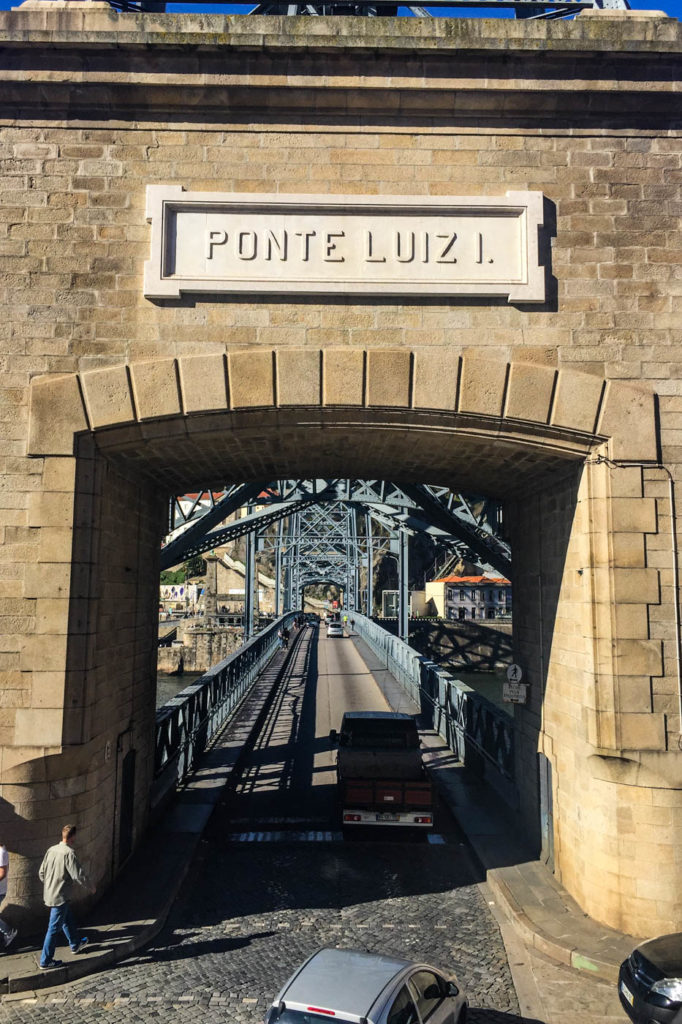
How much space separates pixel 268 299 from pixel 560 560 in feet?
15.8

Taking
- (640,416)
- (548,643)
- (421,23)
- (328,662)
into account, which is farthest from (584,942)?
(328,662)

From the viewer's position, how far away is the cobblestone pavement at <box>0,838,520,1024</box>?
6.61 meters

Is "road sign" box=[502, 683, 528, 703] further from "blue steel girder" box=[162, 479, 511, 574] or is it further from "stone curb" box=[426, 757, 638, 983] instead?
"blue steel girder" box=[162, 479, 511, 574]

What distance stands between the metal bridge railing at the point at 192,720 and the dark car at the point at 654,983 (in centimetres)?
726

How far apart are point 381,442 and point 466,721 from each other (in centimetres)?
753

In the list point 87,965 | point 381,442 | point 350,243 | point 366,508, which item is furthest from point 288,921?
point 366,508

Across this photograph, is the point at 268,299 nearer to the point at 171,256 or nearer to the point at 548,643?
the point at 171,256

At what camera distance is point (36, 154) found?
336 inches

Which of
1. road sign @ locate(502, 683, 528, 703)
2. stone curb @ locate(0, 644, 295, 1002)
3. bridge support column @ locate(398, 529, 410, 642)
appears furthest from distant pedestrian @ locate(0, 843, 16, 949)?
bridge support column @ locate(398, 529, 410, 642)

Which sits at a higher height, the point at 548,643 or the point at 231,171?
the point at 231,171

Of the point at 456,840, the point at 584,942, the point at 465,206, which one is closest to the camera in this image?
the point at 584,942

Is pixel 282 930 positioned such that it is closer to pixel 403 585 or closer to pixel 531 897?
pixel 531 897

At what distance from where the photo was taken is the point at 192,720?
46.9 feet

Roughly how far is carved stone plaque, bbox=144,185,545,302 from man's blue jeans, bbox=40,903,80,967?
6.47 meters
